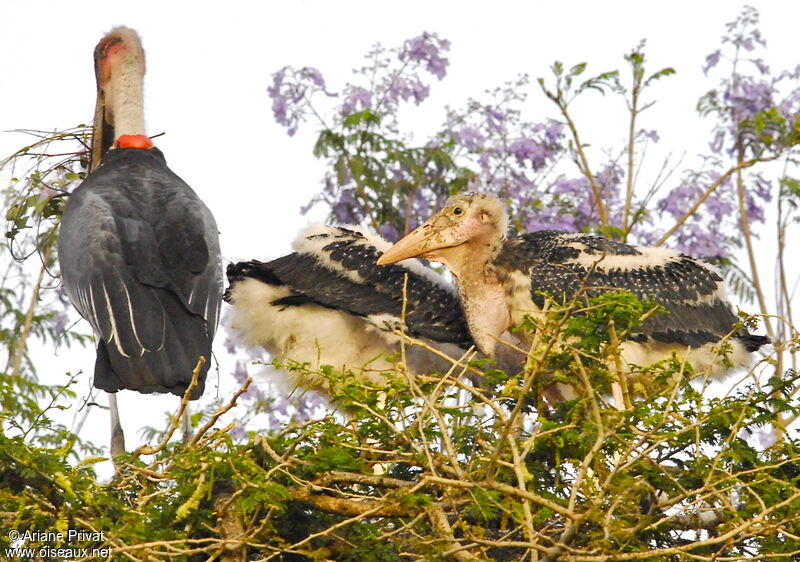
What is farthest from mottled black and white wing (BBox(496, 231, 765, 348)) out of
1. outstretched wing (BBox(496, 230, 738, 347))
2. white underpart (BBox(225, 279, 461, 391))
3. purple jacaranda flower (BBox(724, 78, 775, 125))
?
purple jacaranda flower (BBox(724, 78, 775, 125))

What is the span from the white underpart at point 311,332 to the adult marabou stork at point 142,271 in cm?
71

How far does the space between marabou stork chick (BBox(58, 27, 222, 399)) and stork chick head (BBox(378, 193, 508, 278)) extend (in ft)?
3.51

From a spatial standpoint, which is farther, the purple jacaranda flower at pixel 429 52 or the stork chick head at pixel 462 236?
the purple jacaranda flower at pixel 429 52

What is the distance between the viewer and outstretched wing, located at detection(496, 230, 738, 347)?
195 inches

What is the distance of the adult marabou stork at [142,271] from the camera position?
3.99 m

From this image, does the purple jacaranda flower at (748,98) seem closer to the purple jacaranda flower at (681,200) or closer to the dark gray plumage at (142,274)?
the purple jacaranda flower at (681,200)

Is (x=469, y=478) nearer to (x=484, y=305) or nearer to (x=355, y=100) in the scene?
(x=484, y=305)

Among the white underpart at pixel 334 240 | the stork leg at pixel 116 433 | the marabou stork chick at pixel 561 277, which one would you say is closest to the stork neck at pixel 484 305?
the marabou stork chick at pixel 561 277

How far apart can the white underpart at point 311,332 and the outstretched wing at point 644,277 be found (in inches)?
21.6

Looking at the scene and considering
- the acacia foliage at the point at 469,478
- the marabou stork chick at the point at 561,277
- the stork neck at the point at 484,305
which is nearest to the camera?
the acacia foliage at the point at 469,478

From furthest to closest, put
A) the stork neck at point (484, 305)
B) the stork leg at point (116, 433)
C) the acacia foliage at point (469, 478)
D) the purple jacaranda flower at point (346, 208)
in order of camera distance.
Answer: the purple jacaranda flower at point (346, 208)
the stork neck at point (484, 305)
the stork leg at point (116, 433)
the acacia foliage at point (469, 478)

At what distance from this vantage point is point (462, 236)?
539 cm

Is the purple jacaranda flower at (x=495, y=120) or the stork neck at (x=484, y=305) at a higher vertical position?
the purple jacaranda flower at (x=495, y=120)

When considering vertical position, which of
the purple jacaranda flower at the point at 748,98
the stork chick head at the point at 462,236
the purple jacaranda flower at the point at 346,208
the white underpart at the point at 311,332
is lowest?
the white underpart at the point at 311,332
